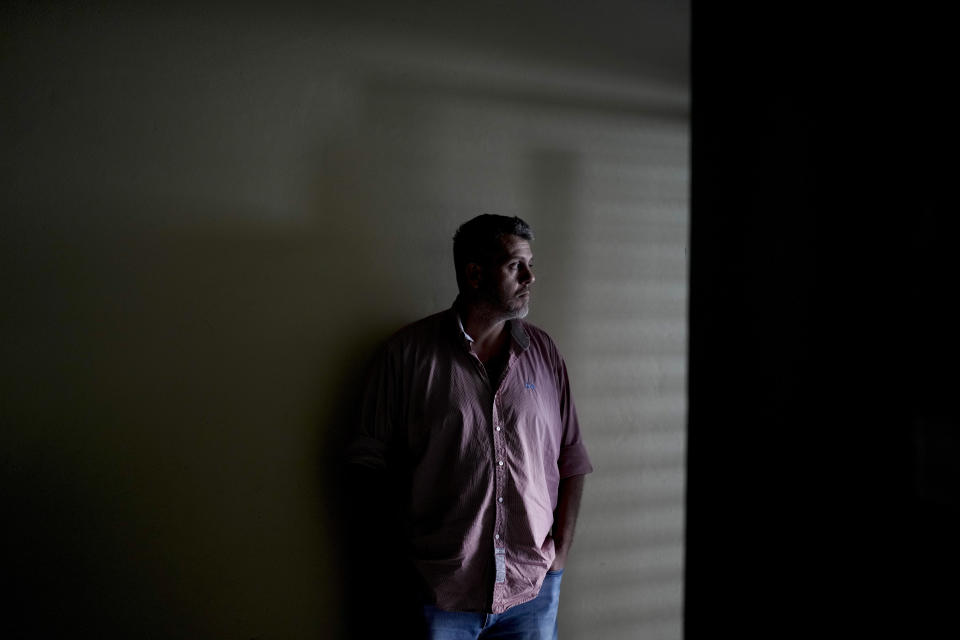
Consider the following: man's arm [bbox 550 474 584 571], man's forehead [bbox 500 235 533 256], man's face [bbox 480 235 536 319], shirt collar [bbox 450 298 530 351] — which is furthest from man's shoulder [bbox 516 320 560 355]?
man's arm [bbox 550 474 584 571]

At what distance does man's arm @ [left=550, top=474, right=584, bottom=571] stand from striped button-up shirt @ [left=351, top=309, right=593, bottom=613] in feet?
0.23

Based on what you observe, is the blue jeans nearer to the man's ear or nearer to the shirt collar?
the shirt collar

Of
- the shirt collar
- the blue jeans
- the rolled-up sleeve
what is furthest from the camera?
the rolled-up sleeve

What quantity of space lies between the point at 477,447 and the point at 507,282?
0.49 meters

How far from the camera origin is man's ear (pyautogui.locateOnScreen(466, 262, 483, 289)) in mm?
1838

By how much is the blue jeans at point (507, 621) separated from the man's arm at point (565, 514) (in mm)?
73

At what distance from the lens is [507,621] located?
1770 millimetres

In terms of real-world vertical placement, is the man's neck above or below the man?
above

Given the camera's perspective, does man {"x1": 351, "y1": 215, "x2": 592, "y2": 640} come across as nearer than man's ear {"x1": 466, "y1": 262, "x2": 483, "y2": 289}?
Yes

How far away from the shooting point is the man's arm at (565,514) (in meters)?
1.90

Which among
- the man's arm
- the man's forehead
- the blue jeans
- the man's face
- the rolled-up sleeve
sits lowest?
the blue jeans

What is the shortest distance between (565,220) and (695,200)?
59.7 inches

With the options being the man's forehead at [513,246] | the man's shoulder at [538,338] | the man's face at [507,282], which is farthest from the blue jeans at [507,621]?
the man's forehead at [513,246]

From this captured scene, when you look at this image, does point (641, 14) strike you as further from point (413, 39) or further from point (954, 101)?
point (954, 101)
